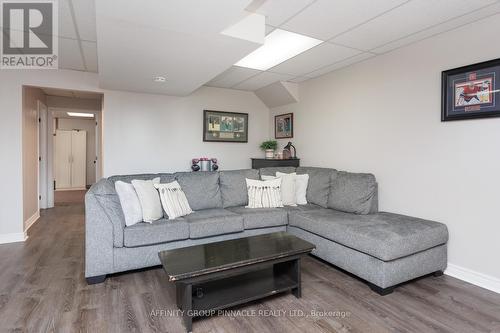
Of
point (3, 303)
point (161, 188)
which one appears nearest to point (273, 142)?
point (161, 188)

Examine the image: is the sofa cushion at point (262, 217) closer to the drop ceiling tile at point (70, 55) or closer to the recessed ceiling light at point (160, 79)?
the recessed ceiling light at point (160, 79)

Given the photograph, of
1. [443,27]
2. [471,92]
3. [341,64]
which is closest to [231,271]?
[471,92]

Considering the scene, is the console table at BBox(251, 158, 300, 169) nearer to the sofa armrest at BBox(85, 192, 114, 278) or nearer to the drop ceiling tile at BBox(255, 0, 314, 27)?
the drop ceiling tile at BBox(255, 0, 314, 27)

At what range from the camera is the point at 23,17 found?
2.45 metres

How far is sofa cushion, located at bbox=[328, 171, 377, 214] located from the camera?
314 centimetres

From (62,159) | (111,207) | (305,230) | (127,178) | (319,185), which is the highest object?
(62,159)

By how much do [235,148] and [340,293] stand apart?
131 inches

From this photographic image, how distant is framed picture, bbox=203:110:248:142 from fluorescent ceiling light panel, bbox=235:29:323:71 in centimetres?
134

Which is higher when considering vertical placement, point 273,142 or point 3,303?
point 273,142

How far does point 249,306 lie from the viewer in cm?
213

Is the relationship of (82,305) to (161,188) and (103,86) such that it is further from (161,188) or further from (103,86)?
(103,86)

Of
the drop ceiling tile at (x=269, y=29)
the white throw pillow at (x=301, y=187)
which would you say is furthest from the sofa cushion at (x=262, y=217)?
the drop ceiling tile at (x=269, y=29)

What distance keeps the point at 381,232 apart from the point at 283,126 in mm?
3025

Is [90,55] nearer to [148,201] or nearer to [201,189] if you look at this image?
[148,201]
